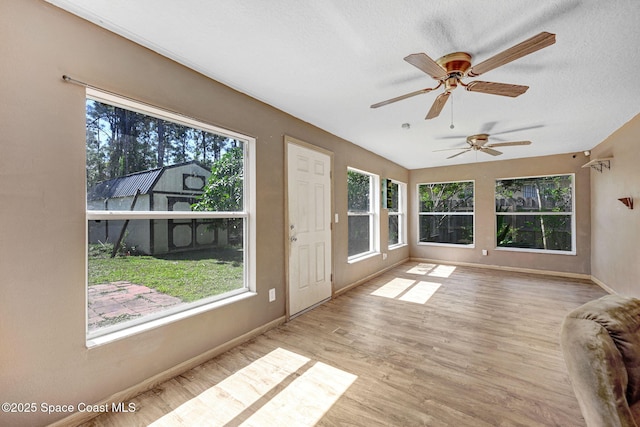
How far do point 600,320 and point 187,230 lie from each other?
253 cm

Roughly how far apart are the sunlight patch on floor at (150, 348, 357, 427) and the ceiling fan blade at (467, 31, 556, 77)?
93.4 inches

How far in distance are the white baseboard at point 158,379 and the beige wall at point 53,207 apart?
0.04 meters

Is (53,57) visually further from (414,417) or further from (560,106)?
(560,106)

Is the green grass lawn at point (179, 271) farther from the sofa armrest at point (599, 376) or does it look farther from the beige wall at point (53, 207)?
the sofa armrest at point (599, 376)

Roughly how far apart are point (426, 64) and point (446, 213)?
5345 millimetres

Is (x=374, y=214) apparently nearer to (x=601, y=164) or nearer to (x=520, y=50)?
(x=601, y=164)

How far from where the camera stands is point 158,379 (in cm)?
197

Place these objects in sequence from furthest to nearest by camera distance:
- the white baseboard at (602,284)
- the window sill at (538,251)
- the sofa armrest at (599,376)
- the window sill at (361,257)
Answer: the window sill at (538,251) → the window sill at (361,257) → the white baseboard at (602,284) → the sofa armrest at (599,376)

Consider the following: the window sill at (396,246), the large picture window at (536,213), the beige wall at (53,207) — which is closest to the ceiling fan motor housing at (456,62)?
the beige wall at (53,207)

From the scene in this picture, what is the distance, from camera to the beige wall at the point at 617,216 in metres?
3.30

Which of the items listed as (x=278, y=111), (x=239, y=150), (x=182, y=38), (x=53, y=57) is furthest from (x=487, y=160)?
(x=53, y=57)

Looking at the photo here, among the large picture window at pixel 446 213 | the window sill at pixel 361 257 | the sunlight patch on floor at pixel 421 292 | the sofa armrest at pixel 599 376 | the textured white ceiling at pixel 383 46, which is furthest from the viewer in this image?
the large picture window at pixel 446 213

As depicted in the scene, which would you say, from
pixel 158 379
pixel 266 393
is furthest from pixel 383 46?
pixel 158 379

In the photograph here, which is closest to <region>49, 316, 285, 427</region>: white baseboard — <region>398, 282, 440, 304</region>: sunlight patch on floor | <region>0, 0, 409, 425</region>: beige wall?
<region>0, 0, 409, 425</region>: beige wall
